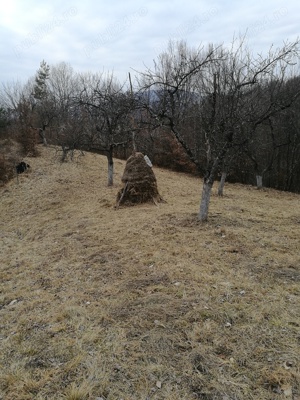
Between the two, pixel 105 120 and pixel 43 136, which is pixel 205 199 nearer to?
pixel 105 120

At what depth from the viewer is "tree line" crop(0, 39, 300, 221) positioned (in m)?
5.82

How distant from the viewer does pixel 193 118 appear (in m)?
14.6

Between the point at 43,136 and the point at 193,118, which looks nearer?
the point at 193,118

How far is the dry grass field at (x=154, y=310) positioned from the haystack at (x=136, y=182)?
4.93 feet

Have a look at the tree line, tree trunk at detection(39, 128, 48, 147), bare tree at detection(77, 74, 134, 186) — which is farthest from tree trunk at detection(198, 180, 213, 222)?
tree trunk at detection(39, 128, 48, 147)

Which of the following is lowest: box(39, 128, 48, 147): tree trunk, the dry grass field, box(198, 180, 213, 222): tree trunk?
the dry grass field

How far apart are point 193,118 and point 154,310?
43.0ft

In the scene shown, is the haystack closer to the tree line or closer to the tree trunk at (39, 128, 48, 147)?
the tree line

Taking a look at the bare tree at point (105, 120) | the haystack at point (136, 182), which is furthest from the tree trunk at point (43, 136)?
the haystack at point (136, 182)

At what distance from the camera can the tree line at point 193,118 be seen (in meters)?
5.82

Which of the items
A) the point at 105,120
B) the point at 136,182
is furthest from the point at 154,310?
the point at 105,120

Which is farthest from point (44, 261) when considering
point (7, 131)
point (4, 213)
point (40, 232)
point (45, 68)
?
point (45, 68)

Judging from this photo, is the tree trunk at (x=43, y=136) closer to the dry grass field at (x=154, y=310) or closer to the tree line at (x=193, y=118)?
the tree line at (x=193, y=118)

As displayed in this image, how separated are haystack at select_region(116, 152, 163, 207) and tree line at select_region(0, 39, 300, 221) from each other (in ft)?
3.66
